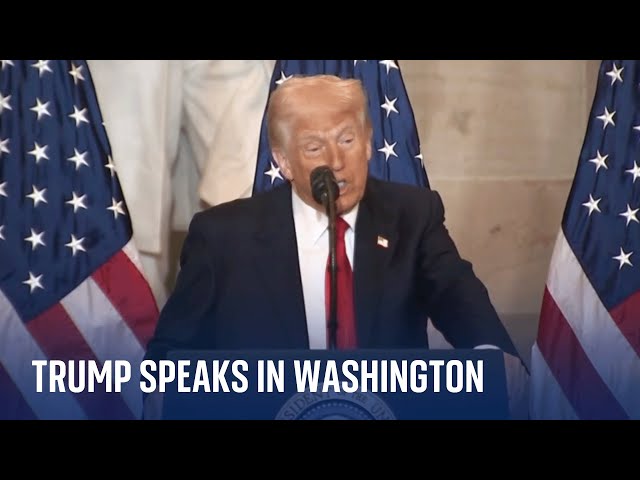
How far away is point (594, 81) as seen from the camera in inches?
218

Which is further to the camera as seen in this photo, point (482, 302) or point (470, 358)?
point (482, 302)

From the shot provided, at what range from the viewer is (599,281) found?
5.39 meters

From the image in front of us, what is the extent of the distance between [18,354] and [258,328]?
1.01 metres

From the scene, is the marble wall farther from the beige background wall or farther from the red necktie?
the red necktie

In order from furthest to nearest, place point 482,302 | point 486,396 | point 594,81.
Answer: point 594,81 → point 482,302 → point 486,396

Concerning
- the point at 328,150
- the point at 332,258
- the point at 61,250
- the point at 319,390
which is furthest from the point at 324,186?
the point at 61,250

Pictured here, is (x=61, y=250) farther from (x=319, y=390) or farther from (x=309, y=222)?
(x=319, y=390)

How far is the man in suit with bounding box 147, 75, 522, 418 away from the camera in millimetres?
4949

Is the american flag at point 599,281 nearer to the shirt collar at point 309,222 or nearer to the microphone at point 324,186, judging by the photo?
the shirt collar at point 309,222

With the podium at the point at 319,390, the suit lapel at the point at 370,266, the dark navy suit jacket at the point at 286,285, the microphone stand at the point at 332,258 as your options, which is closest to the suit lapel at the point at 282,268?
the dark navy suit jacket at the point at 286,285

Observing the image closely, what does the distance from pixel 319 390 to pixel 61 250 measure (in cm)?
185

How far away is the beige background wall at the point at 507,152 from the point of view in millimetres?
5570
